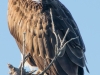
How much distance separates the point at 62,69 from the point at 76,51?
0.64 m

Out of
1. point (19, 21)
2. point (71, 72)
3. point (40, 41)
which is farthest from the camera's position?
point (19, 21)

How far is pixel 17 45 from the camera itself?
40.3 ft

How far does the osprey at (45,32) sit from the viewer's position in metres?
10.5

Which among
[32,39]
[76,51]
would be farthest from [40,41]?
[76,51]

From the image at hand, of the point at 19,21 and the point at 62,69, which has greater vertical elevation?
the point at 19,21

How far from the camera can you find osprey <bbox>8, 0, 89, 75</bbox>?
10.5 metres

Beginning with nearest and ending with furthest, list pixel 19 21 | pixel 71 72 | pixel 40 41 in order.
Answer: pixel 71 72, pixel 40 41, pixel 19 21

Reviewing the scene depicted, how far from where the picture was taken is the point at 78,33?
454 inches

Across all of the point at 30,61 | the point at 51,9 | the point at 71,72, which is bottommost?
the point at 71,72

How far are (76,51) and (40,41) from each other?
108 centimetres

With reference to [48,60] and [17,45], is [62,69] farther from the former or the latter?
[17,45]

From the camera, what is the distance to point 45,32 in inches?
436

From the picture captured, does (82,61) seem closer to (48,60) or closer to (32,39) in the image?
(48,60)

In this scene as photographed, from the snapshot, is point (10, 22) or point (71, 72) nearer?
point (71, 72)
